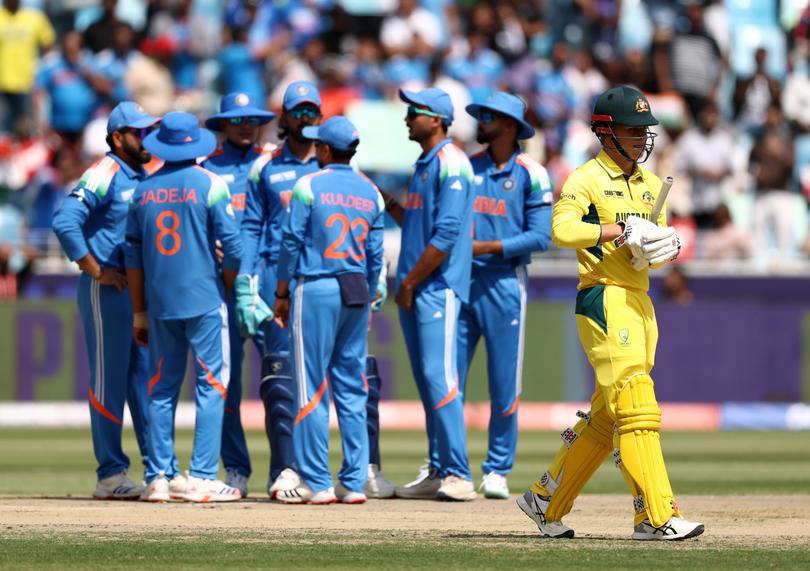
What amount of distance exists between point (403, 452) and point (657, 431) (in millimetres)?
7782

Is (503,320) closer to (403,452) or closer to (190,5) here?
(403,452)

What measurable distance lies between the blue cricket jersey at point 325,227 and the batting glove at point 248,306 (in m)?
0.39

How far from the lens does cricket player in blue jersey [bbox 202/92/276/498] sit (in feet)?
38.5

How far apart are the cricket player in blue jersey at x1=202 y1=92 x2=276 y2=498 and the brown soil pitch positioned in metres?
0.54

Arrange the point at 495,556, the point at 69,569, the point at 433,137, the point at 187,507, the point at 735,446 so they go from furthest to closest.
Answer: the point at 735,446 < the point at 433,137 < the point at 187,507 < the point at 495,556 < the point at 69,569

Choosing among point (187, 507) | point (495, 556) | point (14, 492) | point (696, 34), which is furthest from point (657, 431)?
point (696, 34)

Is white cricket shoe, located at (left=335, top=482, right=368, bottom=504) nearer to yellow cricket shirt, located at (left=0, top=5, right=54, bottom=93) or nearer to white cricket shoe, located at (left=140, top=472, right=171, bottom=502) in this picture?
white cricket shoe, located at (left=140, top=472, right=171, bottom=502)

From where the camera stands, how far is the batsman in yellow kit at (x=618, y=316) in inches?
338

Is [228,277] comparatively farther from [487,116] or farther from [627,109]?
[627,109]

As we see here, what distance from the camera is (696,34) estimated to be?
24484 millimetres

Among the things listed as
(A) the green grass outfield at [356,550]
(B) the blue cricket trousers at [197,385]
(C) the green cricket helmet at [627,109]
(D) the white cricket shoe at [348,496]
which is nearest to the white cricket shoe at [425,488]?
(A) the green grass outfield at [356,550]

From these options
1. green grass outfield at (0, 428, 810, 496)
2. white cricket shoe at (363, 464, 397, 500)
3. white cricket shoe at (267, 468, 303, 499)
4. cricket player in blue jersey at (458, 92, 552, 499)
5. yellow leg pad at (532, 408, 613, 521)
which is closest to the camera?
yellow leg pad at (532, 408, 613, 521)

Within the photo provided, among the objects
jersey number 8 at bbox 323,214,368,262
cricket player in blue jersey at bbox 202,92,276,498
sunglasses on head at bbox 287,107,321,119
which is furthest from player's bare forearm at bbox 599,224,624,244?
cricket player in blue jersey at bbox 202,92,276,498

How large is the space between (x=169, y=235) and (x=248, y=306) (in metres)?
0.70
